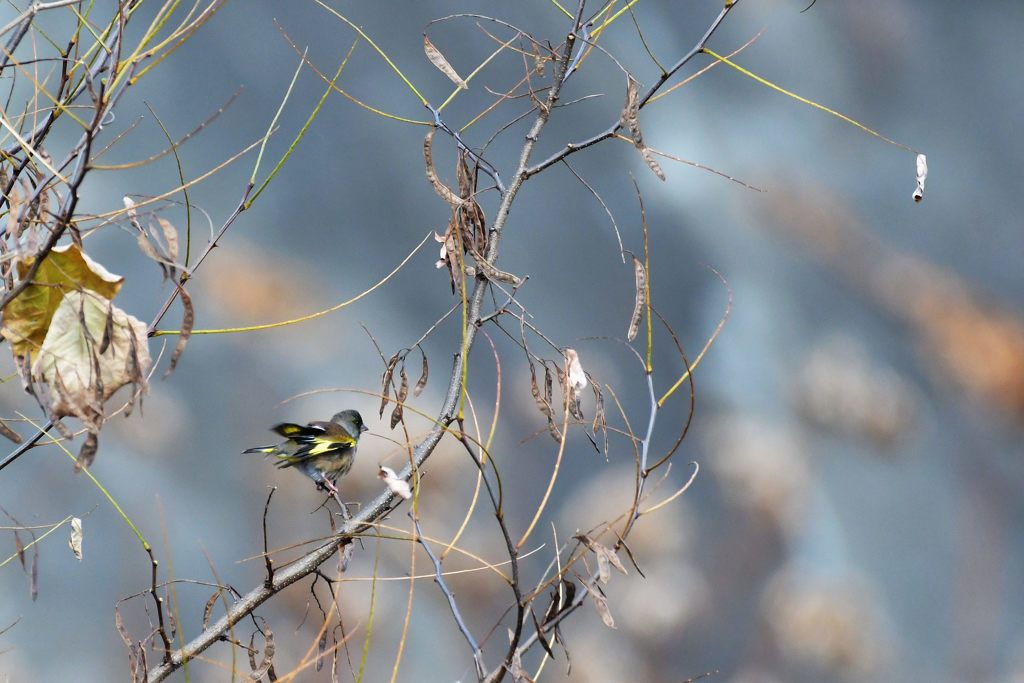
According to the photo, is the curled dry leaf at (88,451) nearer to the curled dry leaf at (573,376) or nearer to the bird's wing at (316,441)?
the curled dry leaf at (573,376)

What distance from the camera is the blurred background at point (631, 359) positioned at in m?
4.40

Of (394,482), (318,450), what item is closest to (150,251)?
(394,482)

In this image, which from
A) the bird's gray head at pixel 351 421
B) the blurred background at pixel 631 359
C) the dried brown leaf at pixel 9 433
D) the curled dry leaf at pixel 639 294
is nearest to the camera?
the dried brown leaf at pixel 9 433

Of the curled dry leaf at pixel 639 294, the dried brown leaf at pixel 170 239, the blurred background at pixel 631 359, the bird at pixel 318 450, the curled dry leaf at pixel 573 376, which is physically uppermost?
the blurred background at pixel 631 359

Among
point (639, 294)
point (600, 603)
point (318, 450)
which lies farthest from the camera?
point (318, 450)

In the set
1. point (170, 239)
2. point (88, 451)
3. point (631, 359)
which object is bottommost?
point (88, 451)

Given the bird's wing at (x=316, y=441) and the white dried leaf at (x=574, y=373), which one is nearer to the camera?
the white dried leaf at (x=574, y=373)

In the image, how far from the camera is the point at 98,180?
14.6ft

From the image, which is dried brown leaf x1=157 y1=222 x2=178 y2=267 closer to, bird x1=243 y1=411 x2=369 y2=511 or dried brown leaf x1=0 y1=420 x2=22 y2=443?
dried brown leaf x1=0 y1=420 x2=22 y2=443

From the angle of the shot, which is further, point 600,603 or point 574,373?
point 574,373

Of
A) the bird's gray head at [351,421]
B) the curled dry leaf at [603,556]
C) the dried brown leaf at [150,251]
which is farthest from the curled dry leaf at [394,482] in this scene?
the bird's gray head at [351,421]

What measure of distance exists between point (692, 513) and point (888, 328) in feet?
6.82

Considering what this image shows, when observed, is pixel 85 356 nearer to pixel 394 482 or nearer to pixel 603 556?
pixel 394 482

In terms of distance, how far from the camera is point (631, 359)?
5.57m
